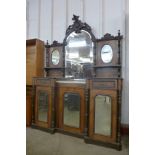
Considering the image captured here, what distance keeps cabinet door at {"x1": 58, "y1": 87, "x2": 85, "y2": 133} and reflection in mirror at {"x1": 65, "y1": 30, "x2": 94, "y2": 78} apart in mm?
477

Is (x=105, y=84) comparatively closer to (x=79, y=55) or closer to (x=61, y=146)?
(x=79, y=55)

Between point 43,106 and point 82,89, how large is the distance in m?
0.93

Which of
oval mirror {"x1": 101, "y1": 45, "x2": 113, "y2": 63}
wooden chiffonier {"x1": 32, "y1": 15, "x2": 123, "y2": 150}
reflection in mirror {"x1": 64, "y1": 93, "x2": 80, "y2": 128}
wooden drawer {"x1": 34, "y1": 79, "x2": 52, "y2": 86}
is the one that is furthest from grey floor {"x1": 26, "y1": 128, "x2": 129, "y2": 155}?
oval mirror {"x1": 101, "y1": 45, "x2": 113, "y2": 63}

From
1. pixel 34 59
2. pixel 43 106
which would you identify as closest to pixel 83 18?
pixel 34 59

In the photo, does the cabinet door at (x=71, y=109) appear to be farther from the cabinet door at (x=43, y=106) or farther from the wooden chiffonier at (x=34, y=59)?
the wooden chiffonier at (x=34, y=59)

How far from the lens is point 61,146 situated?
97.5 inches

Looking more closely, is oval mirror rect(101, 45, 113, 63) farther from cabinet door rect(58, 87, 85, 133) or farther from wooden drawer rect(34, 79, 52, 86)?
wooden drawer rect(34, 79, 52, 86)

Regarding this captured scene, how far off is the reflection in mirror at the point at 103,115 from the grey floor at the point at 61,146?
0.82 ft

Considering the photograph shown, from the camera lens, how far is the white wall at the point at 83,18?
117 inches

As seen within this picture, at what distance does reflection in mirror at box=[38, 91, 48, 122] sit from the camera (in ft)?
10.4

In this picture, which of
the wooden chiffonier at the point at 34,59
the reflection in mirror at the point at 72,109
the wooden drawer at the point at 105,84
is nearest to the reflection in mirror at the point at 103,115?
the wooden drawer at the point at 105,84
